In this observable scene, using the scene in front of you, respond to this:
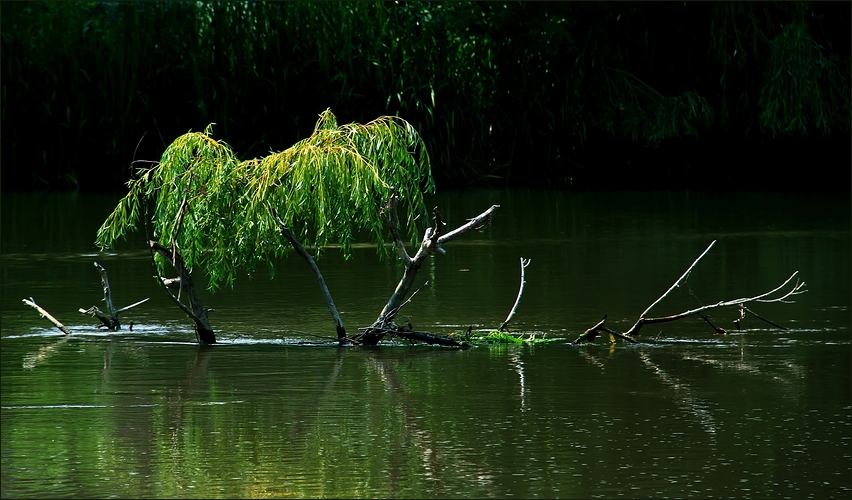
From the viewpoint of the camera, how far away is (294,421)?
7773 mm

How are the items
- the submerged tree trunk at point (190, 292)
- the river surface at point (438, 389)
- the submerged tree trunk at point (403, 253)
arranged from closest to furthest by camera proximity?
the river surface at point (438, 389)
the submerged tree trunk at point (403, 253)
the submerged tree trunk at point (190, 292)

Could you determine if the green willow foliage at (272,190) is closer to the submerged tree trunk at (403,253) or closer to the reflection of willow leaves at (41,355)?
the submerged tree trunk at (403,253)

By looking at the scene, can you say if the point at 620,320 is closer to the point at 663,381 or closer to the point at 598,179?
the point at 663,381

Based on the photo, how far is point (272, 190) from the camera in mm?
9969

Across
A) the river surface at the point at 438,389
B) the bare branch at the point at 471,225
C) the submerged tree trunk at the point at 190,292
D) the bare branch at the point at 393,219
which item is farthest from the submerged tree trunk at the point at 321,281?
the bare branch at the point at 471,225

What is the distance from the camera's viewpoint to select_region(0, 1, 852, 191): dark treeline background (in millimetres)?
26828

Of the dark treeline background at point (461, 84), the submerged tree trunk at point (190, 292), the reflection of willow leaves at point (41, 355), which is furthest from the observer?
the dark treeline background at point (461, 84)

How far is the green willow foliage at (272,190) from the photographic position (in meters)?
9.77

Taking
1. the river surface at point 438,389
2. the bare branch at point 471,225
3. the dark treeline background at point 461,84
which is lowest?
the river surface at point 438,389

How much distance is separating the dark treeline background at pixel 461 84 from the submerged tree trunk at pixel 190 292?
1618cm

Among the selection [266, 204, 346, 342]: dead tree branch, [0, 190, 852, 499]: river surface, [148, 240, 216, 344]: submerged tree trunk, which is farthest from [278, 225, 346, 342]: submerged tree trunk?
[148, 240, 216, 344]: submerged tree trunk

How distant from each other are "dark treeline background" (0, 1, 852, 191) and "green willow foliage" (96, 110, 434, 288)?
1615cm

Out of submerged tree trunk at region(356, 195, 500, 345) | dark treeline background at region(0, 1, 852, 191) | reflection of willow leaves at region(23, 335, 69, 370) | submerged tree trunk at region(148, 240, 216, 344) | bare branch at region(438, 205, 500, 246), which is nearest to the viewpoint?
reflection of willow leaves at region(23, 335, 69, 370)

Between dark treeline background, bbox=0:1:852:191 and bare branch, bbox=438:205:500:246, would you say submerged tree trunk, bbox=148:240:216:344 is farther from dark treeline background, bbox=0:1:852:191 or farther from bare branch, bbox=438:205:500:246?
dark treeline background, bbox=0:1:852:191
